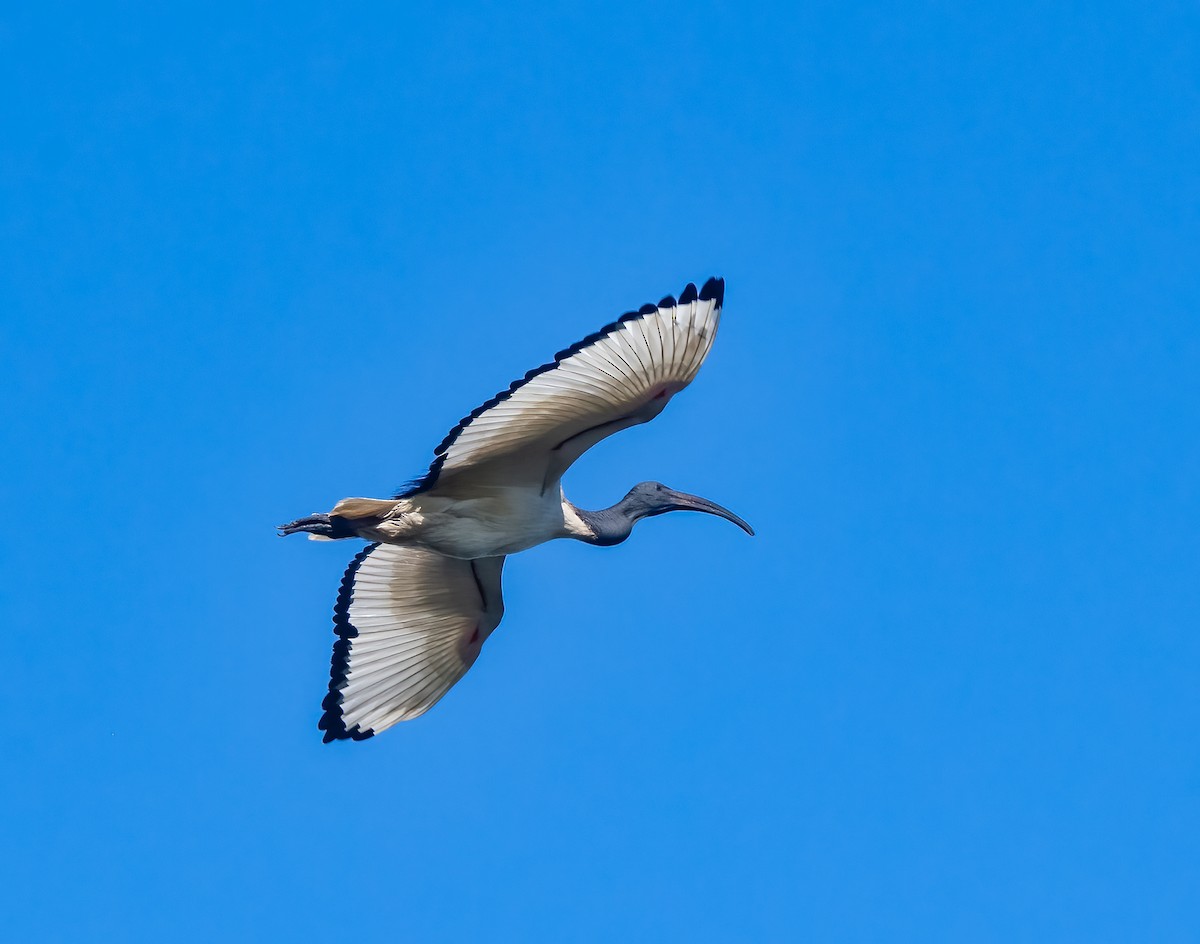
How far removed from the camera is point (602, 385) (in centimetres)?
1112

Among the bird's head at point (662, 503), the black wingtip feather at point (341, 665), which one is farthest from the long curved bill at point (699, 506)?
the black wingtip feather at point (341, 665)

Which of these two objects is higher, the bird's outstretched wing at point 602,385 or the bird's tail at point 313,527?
the bird's tail at point 313,527

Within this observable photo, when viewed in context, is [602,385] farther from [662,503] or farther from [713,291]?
[662,503]

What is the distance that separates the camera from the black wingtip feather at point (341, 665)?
14.2 metres

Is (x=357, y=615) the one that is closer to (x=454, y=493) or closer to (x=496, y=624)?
(x=496, y=624)

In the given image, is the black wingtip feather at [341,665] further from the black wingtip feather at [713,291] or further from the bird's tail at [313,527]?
the black wingtip feather at [713,291]

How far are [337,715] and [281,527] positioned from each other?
211 cm

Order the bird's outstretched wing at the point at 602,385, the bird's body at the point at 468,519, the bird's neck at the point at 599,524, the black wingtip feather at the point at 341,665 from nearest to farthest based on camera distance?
the bird's outstretched wing at the point at 602,385, the bird's body at the point at 468,519, the bird's neck at the point at 599,524, the black wingtip feather at the point at 341,665

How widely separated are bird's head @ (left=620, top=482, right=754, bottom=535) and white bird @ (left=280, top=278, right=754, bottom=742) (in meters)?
0.01

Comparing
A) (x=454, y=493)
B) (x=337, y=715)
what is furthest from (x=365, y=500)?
(x=337, y=715)

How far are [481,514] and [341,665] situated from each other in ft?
8.70

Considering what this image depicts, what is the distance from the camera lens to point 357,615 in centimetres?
1443

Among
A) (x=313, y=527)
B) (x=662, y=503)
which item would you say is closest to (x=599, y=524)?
(x=662, y=503)

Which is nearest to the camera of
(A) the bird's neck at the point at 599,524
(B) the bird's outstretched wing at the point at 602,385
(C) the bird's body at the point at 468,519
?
(B) the bird's outstretched wing at the point at 602,385
